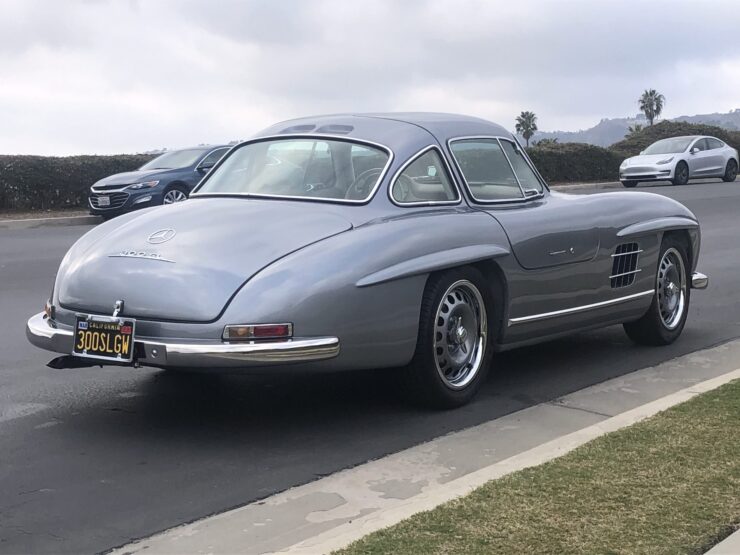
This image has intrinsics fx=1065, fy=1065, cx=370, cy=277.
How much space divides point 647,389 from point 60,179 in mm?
17822

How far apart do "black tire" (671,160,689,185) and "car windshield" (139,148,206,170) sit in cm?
1466

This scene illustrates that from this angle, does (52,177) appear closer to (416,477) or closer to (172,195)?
(172,195)

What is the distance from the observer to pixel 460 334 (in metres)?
5.81

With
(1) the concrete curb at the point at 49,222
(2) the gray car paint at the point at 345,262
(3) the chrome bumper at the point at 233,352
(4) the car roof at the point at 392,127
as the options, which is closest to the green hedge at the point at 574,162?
(1) the concrete curb at the point at 49,222

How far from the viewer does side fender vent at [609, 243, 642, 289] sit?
7.00 m

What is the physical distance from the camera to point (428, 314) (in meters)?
5.50

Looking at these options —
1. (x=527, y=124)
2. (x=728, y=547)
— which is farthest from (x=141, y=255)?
(x=527, y=124)

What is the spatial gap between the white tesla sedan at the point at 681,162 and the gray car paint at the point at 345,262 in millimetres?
23485

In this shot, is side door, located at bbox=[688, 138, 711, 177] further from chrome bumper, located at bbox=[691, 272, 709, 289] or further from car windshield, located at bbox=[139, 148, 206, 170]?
chrome bumper, located at bbox=[691, 272, 709, 289]

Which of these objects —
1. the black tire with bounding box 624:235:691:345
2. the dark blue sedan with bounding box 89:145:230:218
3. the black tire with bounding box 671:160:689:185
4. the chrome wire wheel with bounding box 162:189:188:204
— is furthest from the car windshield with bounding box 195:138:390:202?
the black tire with bounding box 671:160:689:185

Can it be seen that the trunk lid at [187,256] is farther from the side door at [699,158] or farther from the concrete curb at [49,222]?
the side door at [699,158]

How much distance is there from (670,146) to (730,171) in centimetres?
240

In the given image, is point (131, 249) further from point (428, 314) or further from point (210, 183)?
point (428, 314)

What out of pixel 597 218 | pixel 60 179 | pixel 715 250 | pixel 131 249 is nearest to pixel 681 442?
pixel 597 218
